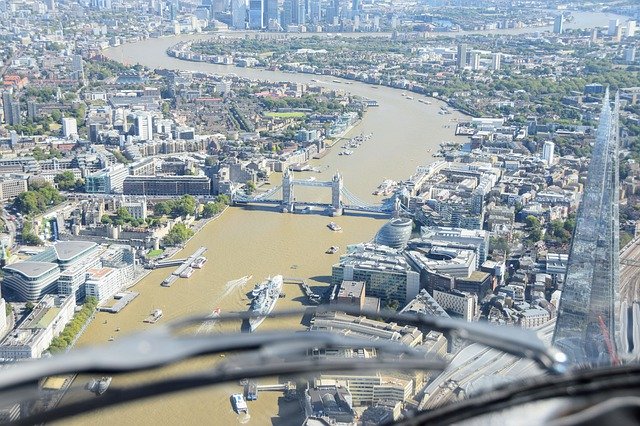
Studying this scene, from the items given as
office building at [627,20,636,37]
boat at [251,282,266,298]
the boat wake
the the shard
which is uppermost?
office building at [627,20,636,37]

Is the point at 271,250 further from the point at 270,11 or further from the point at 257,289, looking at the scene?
the point at 270,11

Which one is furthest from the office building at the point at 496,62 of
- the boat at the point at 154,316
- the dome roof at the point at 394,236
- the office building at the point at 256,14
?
the boat at the point at 154,316

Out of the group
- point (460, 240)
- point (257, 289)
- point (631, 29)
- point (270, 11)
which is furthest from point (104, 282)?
point (270, 11)

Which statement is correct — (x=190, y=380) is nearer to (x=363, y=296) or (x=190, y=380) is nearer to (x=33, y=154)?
(x=363, y=296)

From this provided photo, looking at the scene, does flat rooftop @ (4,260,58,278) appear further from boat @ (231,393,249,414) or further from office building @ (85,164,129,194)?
office building @ (85,164,129,194)

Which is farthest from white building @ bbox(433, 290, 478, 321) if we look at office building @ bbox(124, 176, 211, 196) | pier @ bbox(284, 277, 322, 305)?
office building @ bbox(124, 176, 211, 196)
